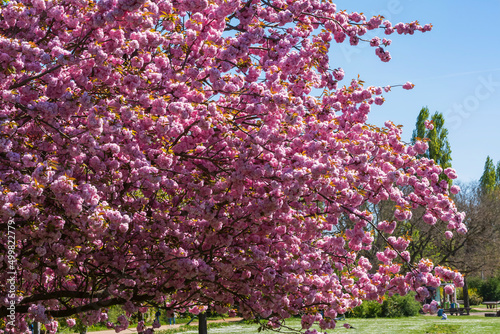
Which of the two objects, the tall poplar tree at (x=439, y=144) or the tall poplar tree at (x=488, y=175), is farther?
the tall poplar tree at (x=488, y=175)

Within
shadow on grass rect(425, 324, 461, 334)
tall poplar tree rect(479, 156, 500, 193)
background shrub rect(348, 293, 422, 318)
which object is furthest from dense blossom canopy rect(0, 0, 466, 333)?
tall poplar tree rect(479, 156, 500, 193)

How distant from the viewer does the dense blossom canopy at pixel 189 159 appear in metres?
5.63

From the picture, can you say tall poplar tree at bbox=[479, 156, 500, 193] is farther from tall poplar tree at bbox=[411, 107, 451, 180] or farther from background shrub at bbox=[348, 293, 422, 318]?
background shrub at bbox=[348, 293, 422, 318]

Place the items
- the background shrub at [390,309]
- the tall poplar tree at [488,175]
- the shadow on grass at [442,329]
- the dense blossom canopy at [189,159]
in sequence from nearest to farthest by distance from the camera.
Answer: the dense blossom canopy at [189,159] → the shadow on grass at [442,329] → the background shrub at [390,309] → the tall poplar tree at [488,175]

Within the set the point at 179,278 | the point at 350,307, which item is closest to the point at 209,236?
the point at 179,278

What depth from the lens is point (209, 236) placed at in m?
7.05

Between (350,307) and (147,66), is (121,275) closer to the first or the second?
(147,66)

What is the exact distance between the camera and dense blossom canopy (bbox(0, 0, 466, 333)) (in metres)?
5.63

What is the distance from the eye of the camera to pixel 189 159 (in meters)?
7.11

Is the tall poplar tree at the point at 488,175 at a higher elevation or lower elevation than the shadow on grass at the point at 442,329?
higher

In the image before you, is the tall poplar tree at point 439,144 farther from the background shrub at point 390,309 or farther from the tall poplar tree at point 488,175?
the tall poplar tree at point 488,175

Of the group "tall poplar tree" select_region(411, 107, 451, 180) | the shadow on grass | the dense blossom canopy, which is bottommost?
the shadow on grass

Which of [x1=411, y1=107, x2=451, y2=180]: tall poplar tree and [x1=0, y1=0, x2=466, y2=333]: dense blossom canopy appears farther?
[x1=411, y1=107, x2=451, y2=180]: tall poplar tree

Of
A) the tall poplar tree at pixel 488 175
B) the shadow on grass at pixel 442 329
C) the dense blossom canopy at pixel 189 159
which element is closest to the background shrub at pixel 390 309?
the shadow on grass at pixel 442 329
